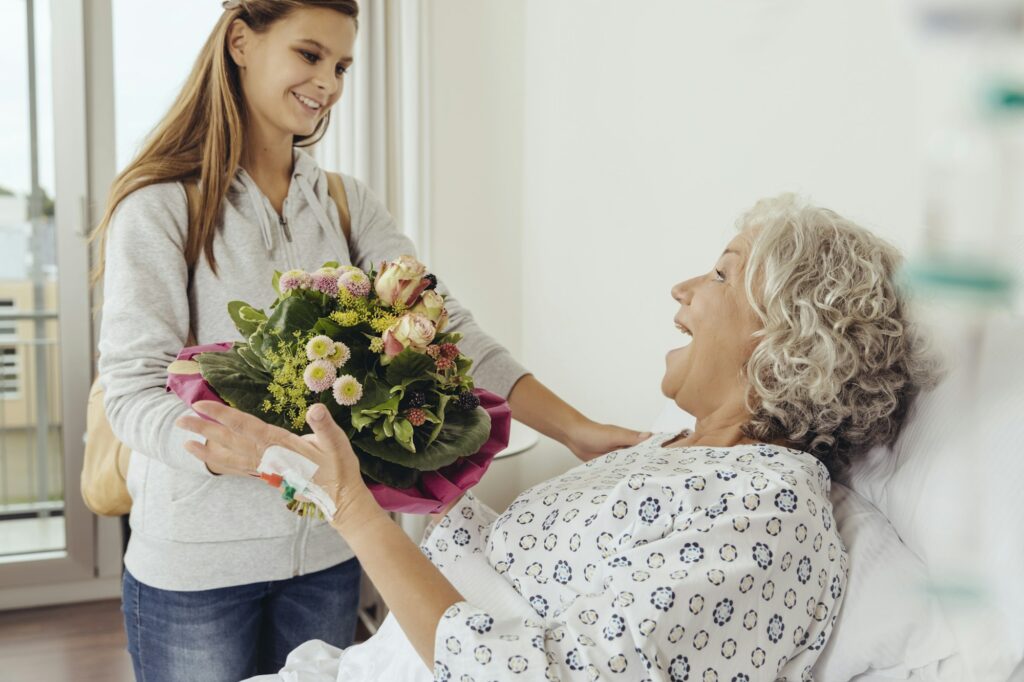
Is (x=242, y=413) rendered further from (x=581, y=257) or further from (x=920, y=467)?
(x=581, y=257)

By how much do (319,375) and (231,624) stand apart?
24.9 inches

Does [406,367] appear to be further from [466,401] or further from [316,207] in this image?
[316,207]

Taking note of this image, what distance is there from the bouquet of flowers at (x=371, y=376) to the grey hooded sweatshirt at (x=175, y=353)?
7.2 inches

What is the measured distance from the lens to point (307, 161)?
1.61m

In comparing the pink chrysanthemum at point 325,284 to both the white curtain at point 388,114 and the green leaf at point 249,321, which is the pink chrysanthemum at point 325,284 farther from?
the white curtain at point 388,114

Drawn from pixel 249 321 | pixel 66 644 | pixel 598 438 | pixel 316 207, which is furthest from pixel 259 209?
pixel 66 644

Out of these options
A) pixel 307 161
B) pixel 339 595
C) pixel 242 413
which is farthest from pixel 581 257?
pixel 242 413

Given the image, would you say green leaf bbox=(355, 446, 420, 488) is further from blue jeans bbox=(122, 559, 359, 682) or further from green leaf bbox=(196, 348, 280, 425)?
blue jeans bbox=(122, 559, 359, 682)

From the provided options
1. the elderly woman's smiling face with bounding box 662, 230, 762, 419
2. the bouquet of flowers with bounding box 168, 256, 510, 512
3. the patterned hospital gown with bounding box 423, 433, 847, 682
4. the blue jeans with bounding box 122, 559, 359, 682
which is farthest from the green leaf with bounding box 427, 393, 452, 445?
the blue jeans with bounding box 122, 559, 359, 682

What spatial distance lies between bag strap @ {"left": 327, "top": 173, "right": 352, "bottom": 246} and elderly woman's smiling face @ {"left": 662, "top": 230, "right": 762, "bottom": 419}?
0.66 metres

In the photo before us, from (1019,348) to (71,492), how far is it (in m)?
3.23

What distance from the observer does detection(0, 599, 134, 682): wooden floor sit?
2.77 meters

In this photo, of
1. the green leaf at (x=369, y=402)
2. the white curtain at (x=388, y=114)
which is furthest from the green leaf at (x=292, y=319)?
the white curtain at (x=388, y=114)

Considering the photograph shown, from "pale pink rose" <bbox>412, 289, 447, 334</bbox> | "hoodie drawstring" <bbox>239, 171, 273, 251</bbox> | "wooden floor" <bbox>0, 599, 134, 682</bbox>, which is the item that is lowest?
"wooden floor" <bbox>0, 599, 134, 682</bbox>
